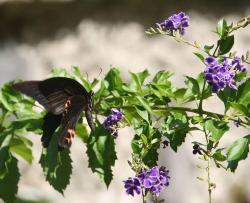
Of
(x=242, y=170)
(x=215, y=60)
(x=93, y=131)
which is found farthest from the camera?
(x=242, y=170)

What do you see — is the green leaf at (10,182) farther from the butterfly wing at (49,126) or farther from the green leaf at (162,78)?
the green leaf at (162,78)

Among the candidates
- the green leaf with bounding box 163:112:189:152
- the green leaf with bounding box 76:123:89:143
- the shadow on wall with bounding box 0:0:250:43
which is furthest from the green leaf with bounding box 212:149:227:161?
the shadow on wall with bounding box 0:0:250:43

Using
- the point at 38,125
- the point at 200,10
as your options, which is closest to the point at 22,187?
the point at 200,10

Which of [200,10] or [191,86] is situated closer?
[191,86]

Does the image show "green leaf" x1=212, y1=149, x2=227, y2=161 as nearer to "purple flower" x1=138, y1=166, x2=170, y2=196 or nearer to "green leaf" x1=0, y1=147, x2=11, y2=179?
"purple flower" x1=138, y1=166, x2=170, y2=196

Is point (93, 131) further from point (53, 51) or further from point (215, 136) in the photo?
point (53, 51)

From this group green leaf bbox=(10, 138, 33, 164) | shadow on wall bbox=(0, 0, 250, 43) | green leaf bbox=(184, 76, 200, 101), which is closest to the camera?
green leaf bbox=(184, 76, 200, 101)

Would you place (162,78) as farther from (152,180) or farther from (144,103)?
(152,180)

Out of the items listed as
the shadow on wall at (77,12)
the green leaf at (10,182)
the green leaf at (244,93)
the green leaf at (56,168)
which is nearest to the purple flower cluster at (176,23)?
the green leaf at (244,93)
